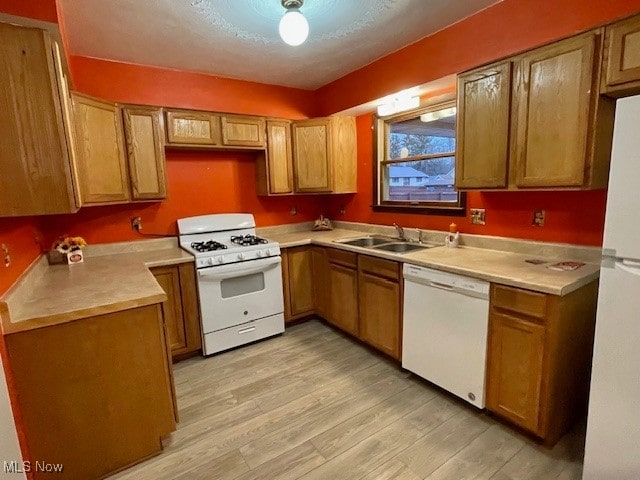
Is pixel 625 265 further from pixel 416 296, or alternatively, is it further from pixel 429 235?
pixel 429 235

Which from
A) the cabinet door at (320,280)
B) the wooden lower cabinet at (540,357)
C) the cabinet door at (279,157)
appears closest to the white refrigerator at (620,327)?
the wooden lower cabinet at (540,357)

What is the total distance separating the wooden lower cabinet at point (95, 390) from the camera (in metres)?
1.51

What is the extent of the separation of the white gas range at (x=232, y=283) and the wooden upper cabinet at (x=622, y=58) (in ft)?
8.21

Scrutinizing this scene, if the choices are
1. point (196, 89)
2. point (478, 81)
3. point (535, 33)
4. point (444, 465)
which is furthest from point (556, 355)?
point (196, 89)

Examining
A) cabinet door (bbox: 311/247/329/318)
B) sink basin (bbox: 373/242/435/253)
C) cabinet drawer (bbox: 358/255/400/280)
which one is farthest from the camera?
cabinet door (bbox: 311/247/329/318)

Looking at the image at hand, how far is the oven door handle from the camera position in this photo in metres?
2.77

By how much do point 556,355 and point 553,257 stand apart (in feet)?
2.34

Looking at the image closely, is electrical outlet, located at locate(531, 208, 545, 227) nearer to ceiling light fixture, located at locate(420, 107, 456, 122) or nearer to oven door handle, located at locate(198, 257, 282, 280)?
ceiling light fixture, located at locate(420, 107, 456, 122)

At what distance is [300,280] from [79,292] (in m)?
1.92

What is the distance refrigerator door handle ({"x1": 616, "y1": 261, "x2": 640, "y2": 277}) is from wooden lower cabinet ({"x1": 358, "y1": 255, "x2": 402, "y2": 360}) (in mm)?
1301

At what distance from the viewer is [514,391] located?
1.82 metres

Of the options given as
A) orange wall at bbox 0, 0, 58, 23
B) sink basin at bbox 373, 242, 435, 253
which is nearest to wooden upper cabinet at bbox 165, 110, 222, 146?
orange wall at bbox 0, 0, 58, 23

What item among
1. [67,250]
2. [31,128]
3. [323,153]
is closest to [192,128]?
[323,153]

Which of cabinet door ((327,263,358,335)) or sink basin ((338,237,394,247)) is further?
sink basin ((338,237,394,247))
